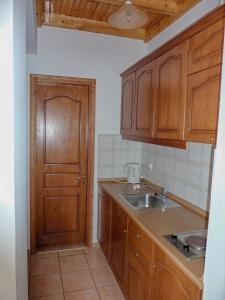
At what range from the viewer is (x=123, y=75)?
115 inches

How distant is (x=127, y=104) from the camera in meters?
2.81

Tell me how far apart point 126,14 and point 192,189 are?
5.24 feet

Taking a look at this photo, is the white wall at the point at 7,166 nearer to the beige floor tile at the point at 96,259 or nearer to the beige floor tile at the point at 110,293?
the beige floor tile at the point at 110,293

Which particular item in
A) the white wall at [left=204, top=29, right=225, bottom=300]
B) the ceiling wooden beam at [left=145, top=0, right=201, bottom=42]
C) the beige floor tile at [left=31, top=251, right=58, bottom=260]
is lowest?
the beige floor tile at [left=31, top=251, right=58, bottom=260]

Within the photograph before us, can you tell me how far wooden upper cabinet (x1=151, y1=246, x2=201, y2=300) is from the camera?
3.98 feet

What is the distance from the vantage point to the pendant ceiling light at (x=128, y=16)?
1933 mm

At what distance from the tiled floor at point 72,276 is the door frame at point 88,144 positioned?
0.25 metres

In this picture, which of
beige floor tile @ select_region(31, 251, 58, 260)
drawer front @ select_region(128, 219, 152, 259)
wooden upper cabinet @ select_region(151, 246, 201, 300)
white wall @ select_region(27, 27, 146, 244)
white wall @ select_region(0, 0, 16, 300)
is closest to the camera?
white wall @ select_region(0, 0, 16, 300)

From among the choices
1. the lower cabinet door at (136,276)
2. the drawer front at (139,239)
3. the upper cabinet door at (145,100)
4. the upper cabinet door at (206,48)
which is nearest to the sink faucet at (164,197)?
the drawer front at (139,239)

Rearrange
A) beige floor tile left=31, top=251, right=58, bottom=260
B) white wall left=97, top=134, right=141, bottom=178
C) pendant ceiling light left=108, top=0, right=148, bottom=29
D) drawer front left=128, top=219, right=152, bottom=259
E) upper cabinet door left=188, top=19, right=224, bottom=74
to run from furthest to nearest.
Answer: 1. white wall left=97, top=134, right=141, bottom=178
2. beige floor tile left=31, top=251, right=58, bottom=260
3. pendant ceiling light left=108, top=0, right=148, bottom=29
4. drawer front left=128, top=219, right=152, bottom=259
5. upper cabinet door left=188, top=19, right=224, bottom=74

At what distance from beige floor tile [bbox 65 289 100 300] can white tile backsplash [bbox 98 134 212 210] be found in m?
1.23

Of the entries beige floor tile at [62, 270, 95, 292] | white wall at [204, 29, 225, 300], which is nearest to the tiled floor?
beige floor tile at [62, 270, 95, 292]

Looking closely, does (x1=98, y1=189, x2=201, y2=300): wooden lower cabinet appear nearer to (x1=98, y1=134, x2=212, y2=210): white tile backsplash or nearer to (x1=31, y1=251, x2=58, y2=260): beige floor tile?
(x1=98, y1=134, x2=212, y2=210): white tile backsplash

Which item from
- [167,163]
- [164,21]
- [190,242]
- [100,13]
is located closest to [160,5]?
[164,21]
